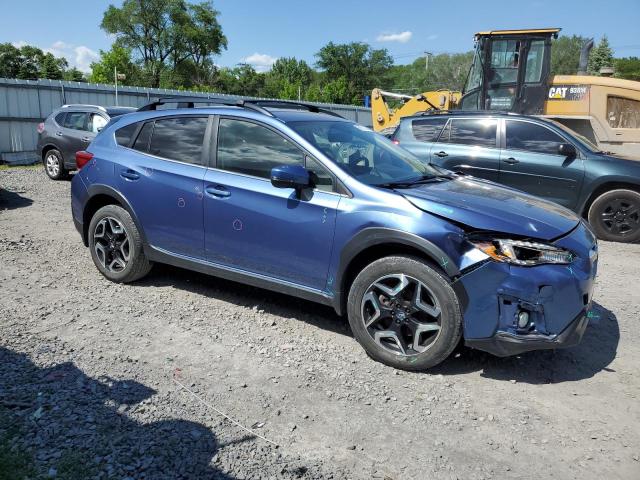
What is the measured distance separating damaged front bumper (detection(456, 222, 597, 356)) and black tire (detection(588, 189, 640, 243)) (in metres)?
4.93

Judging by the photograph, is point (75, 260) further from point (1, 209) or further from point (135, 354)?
point (1, 209)

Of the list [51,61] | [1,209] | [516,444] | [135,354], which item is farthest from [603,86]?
[51,61]

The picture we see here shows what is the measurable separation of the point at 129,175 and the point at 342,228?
2346 millimetres

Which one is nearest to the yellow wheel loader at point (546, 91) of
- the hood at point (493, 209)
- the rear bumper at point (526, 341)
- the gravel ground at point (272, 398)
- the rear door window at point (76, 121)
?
the gravel ground at point (272, 398)

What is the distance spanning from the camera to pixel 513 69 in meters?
11.7

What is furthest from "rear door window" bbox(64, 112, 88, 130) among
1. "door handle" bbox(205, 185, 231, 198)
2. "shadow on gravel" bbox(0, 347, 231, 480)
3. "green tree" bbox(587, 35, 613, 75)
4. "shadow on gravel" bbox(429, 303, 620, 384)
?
"green tree" bbox(587, 35, 613, 75)

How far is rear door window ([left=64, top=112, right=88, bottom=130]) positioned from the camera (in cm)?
1216

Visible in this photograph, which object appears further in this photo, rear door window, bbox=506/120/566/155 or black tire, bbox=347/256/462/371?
rear door window, bbox=506/120/566/155

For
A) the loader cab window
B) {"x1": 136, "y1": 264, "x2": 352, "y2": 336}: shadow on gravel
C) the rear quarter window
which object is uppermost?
the loader cab window

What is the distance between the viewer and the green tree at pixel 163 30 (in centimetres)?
6394

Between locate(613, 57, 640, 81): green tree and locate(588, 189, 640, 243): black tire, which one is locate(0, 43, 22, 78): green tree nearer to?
locate(588, 189, 640, 243): black tire

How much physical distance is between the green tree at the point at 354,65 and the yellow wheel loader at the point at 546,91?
68.2 metres

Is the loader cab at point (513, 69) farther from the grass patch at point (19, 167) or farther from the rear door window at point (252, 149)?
the grass patch at point (19, 167)

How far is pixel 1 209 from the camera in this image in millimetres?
8812
